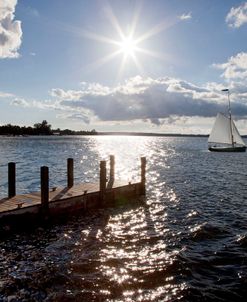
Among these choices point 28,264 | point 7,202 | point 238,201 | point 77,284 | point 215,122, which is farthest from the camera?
→ point 215,122

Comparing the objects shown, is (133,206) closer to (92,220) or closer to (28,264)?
(92,220)

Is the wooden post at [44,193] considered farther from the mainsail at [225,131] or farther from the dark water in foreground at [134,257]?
the mainsail at [225,131]

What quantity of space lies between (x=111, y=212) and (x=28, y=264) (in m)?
8.21

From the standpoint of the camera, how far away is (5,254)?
1268 centimetres

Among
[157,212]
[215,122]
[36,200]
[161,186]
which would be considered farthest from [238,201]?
[215,122]

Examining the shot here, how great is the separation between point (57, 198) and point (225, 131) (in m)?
72.0

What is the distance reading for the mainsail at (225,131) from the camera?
271 feet

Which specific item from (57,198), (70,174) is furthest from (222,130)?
(57,198)

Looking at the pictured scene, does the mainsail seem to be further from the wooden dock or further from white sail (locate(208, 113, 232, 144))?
the wooden dock

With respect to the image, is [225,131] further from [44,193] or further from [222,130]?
[44,193]

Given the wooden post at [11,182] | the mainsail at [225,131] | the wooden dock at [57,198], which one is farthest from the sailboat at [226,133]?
the wooden post at [11,182]

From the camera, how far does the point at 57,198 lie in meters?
17.7

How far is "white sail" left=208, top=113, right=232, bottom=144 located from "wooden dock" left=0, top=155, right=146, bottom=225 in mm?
63839

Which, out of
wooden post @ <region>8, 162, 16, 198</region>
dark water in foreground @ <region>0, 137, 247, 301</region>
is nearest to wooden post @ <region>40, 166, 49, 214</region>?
dark water in foreground @ <region>0, 137, 247, 301</region>
